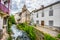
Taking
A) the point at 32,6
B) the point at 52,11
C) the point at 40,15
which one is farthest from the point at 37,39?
the point at 40,15

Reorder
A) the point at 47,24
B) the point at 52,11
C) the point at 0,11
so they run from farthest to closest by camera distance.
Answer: the point at 47,24 → the point at 52,11 → the point at 0,11

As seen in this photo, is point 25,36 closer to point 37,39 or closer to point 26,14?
point 37,39

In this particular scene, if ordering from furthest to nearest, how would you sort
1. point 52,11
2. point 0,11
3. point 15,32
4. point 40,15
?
point 40,15, point 52,11, point 15,32, point 0,11

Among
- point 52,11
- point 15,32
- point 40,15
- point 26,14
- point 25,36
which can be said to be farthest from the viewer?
point 40,15

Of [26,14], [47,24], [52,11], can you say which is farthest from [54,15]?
[26,14]

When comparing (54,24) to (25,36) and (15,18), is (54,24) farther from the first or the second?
(15,18)

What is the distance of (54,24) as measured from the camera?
11680mm

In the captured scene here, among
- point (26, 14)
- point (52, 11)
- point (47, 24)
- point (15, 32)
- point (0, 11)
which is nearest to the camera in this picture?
point (0, 11)

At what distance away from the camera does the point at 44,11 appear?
14.4 meters

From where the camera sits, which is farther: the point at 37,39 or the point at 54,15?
the point at 54,15

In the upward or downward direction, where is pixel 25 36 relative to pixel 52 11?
downward

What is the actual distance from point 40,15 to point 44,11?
59.9 inches

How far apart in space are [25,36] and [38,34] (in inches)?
42.7

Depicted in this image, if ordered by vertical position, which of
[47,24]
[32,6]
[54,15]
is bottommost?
[47,24]
